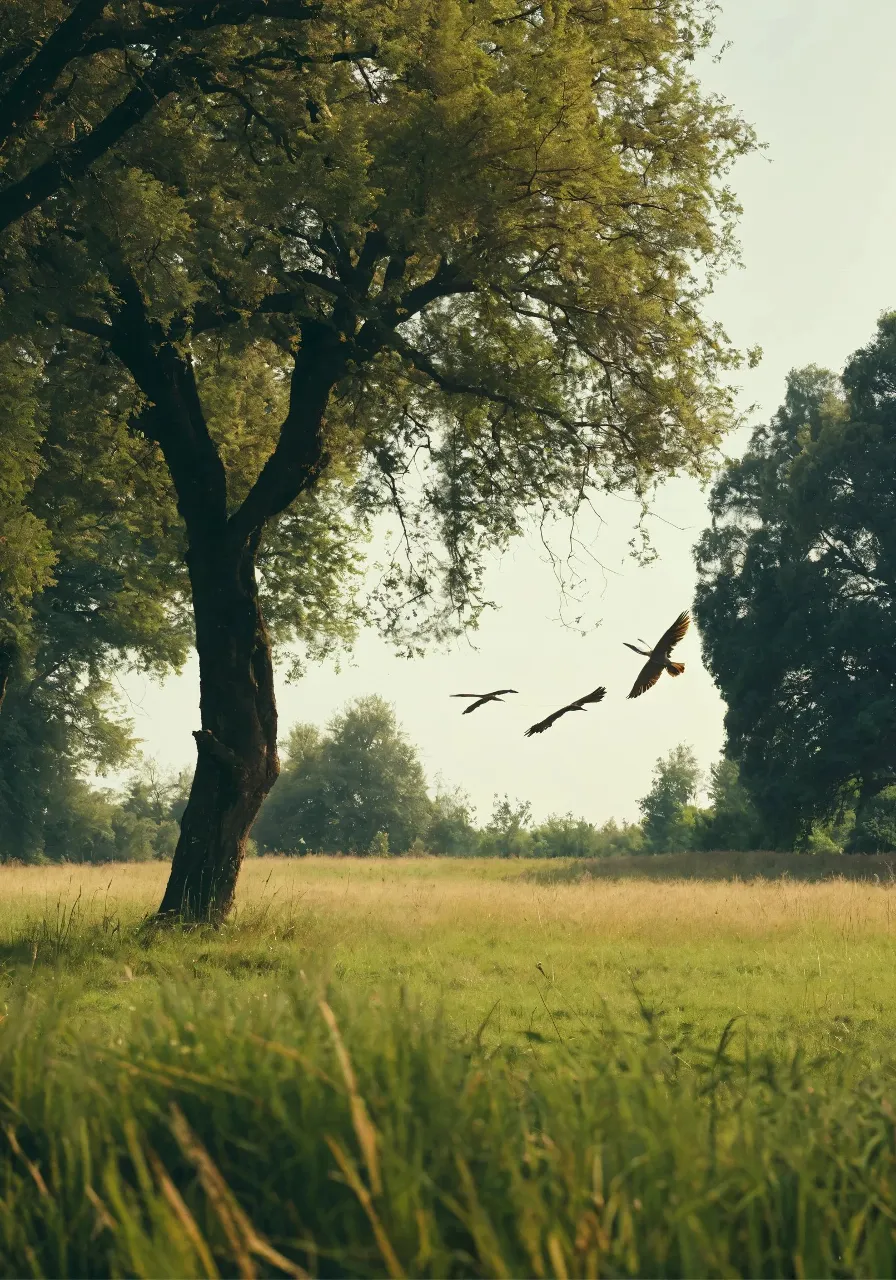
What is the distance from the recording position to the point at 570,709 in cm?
718

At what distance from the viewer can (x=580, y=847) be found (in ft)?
315

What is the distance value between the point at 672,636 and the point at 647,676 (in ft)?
1.10

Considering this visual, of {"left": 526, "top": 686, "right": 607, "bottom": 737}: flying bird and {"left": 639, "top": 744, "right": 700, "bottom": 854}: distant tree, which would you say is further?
{"left": 639, "top": 744, "right": 700, "bottom": 854}: distant tree

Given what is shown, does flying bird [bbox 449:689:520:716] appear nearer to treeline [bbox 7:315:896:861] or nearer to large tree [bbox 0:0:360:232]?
large tree [bbox 0:0:360:232]

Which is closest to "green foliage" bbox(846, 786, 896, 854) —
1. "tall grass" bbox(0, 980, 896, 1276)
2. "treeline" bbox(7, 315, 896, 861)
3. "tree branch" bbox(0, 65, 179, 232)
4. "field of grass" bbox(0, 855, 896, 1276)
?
"treeline" bbox(7, 315, 896, 861)

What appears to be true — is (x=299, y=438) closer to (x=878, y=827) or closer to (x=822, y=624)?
(x=822, y=624)

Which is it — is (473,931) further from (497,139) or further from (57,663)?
(57,663)

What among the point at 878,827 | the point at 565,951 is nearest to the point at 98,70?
the point at 565,951

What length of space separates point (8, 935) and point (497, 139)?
1106 centimetres

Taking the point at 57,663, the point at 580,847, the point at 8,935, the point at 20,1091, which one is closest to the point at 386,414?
the point at 8,935

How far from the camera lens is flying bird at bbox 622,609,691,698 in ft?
24.6

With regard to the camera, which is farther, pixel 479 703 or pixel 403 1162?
pixel 479 703

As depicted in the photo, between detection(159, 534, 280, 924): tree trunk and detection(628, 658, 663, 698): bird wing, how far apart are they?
10.4 m

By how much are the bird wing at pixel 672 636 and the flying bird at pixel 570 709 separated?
559mm
